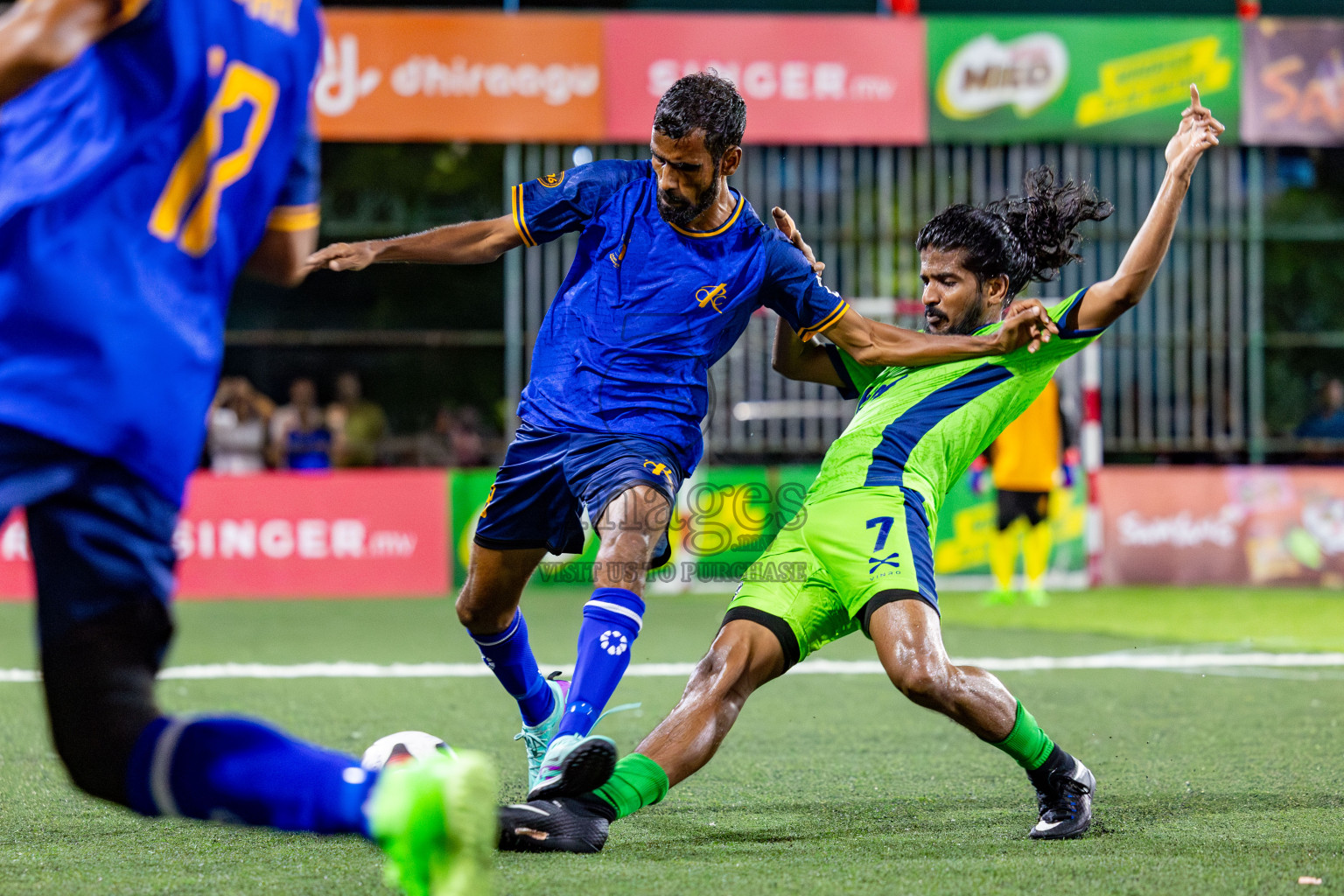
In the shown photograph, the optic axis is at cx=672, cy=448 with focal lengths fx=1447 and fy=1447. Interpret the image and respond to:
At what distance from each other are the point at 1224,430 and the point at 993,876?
39.7ft

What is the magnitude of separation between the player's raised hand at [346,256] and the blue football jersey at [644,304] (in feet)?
1.60

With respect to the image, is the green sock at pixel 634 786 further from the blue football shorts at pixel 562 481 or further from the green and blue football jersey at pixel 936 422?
the green and blue football jersey at pixel 936 422

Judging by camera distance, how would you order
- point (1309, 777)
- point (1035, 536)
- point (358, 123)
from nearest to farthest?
point (1309, 777) < point (1035, 536) < point (358, 123)

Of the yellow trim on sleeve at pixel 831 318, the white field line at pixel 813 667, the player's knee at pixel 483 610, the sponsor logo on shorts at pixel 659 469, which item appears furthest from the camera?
the white field line at pixel 813 667

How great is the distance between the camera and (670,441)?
4.17 meters

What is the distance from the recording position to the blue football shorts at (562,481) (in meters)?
3.97

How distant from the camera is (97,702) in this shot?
7.92 feet

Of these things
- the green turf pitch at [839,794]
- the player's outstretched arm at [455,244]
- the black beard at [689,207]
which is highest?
the black beard at [689,207]

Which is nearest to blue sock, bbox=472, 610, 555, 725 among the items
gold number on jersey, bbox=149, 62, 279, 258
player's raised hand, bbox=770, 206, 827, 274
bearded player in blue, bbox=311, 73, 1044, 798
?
bearded player in blue, bbox=311, 73, 1044, 798

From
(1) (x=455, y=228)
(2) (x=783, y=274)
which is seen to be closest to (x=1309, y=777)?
(2) (x=783, y=274)

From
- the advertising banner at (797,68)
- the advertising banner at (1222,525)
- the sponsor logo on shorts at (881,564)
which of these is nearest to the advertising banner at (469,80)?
the advertising banner at (797,68)

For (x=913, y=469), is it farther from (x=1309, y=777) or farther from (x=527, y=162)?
(x=527, y=162)

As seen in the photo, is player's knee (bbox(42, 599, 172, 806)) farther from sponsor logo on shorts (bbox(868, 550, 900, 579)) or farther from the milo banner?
the milo banner

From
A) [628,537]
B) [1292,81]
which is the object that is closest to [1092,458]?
[1292,81]
